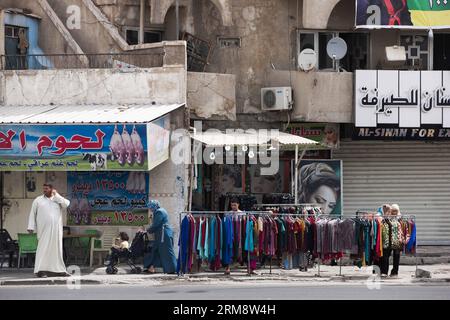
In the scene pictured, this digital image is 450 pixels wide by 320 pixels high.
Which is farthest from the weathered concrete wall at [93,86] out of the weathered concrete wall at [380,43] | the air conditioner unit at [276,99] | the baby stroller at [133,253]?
the weathered concrete wall at [380,43]

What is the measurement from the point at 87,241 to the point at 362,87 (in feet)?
24.0

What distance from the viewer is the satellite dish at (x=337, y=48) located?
25.2 meters

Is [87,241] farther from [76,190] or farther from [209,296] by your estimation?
[209,296]

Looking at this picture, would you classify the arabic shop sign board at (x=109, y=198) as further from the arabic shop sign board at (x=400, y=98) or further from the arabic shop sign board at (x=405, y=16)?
the arabic shop sign board at (x=405, y=16)

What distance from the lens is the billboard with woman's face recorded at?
2552 cm

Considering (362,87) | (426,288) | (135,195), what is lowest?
(426,288)

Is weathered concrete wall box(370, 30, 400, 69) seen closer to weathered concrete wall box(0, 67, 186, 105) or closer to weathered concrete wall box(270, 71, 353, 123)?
weathered concrete wall box(270, 71, 353, 123)

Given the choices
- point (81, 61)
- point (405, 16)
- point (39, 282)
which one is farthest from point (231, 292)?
point (405, 16)

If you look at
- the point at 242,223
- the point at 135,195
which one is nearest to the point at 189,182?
the point at 135,195

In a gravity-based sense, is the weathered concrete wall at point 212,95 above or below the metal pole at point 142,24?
below

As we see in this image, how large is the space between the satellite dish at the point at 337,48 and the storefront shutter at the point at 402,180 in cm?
239

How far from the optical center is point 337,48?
2522cm

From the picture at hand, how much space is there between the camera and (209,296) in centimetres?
1523

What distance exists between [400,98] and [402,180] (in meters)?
2.55
